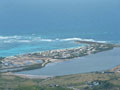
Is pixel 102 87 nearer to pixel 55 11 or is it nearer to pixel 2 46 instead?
pixel 2 46

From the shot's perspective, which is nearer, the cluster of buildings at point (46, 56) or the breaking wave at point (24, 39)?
the cluster of buildings at point (46, 56)

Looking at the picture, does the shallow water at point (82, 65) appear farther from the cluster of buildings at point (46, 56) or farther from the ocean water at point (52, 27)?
the ocean water at point (52, 27)

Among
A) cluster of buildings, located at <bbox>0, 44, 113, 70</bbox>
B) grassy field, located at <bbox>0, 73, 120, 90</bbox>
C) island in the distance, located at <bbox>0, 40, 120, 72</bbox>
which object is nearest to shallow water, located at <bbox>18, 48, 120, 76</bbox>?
island in the distance, located at <bbox>0, 40, 120, 72</bbox>

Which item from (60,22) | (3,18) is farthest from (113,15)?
(3,18)

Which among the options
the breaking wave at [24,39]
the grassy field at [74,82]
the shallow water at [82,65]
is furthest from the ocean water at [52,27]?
the grassy field at [74,82]

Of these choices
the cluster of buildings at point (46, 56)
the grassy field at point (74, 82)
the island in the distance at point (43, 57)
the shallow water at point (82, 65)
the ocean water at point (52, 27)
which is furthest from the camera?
the ocean water at point (52, 27)

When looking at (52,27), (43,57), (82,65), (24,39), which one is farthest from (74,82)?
(52,27)

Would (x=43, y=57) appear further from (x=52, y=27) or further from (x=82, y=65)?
(x=52, y=27)
